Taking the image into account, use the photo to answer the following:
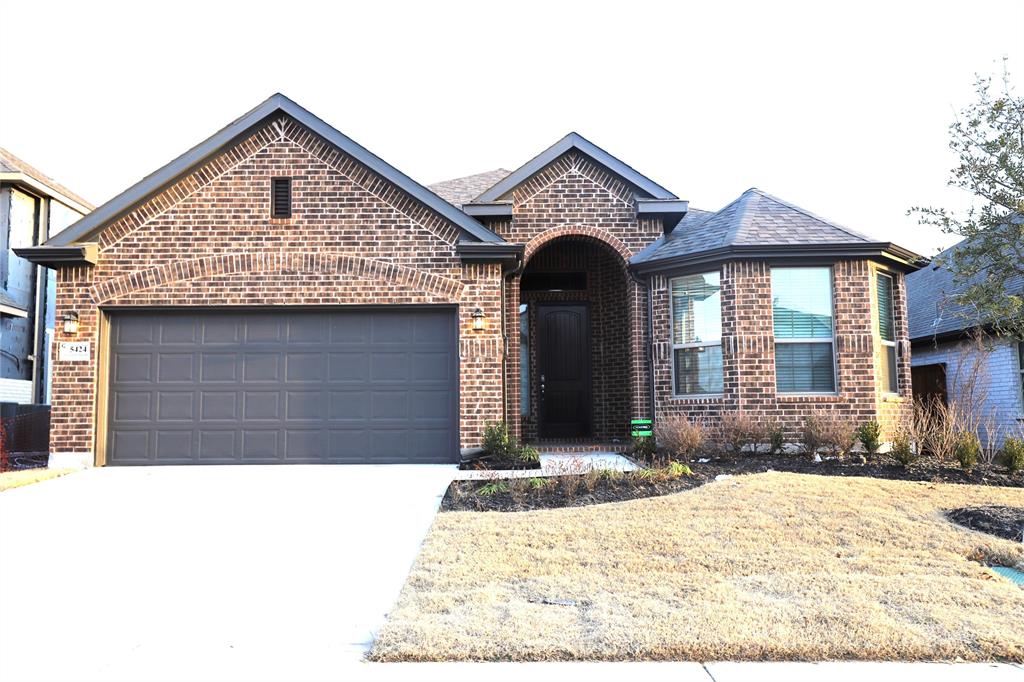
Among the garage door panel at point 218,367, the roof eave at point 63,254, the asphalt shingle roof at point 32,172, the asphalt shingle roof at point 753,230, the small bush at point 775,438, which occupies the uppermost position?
the asphalt shingle roof at point 32,172

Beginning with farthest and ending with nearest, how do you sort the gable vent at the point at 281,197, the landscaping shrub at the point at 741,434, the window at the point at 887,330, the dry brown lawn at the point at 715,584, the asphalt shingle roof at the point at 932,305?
the asphalt shingle roof at the point at 932,305 < the window at the point at 887,330 < the gable vent at the point at 281,197 < the landscaping shrub at the point at 741,434 < the dry brown lawn at the point at 715,584

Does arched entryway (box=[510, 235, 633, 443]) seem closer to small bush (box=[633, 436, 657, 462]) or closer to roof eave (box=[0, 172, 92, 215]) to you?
small bush (box=[633, 436, 657, 462])

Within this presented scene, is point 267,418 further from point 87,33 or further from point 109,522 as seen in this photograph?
point 87,33

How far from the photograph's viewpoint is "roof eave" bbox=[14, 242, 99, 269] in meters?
10.7

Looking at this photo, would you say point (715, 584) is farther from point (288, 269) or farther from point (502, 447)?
point (288, 269)

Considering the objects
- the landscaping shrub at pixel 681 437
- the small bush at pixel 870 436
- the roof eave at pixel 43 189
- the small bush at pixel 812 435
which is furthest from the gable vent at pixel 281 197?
the small bush at pixel 870 436

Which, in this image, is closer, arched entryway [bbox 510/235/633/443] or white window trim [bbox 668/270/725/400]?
white window trim [bbox 668/270/725/400]

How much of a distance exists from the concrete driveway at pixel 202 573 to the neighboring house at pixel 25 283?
7427 millimetres

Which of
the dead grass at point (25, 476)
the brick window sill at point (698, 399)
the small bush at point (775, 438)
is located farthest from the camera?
the brick window sill at point (698, 399)

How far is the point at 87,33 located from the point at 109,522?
12843 millimetres

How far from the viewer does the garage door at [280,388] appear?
10.9m

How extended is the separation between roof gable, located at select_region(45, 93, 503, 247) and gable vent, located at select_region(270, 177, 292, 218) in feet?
2.83

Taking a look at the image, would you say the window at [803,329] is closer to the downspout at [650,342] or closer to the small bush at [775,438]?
the small bush at [775,438]

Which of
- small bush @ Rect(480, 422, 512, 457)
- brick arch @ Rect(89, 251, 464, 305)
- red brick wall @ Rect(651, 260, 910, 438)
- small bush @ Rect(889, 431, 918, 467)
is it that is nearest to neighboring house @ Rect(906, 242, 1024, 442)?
red brick wall @ Rect(651, 260, 910, 438)
